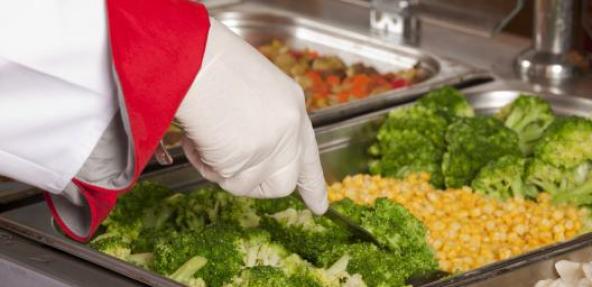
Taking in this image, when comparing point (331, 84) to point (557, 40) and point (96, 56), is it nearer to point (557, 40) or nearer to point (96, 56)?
point (557, 40)

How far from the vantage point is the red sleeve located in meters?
1.63

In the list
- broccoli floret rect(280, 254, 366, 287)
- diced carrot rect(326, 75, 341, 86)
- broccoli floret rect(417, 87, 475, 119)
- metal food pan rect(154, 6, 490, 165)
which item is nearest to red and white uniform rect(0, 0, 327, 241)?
broccoli floret rect(280, 254, 366, 287)

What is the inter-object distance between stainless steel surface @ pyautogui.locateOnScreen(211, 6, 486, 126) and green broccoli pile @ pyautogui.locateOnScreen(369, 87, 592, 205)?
11 centimetres

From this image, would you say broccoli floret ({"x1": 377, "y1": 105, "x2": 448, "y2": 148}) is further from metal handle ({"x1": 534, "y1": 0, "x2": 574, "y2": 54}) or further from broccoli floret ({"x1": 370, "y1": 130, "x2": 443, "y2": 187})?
metal handle ({"x1": 534, "y1": 0, "x2": 574, "y2": 54})

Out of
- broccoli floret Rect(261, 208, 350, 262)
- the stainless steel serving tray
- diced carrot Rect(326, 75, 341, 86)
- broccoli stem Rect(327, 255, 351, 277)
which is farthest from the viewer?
diced carrot Rect(326, 75, 341, 86)

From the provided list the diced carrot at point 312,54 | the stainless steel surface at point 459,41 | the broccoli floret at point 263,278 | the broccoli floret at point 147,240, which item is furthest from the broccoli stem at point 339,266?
the diced carrot at point 312,54

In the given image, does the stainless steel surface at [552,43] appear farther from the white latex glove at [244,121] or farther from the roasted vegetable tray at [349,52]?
the white latex glove at [244,121]

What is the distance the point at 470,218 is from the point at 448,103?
42cm

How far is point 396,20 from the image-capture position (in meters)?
3.34

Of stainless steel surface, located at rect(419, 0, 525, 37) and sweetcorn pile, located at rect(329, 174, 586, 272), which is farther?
stainless steel surface, located at rect(419, 0, 525, 37)

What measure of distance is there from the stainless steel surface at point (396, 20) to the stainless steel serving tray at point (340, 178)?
48cm

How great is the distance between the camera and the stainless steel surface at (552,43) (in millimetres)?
2930

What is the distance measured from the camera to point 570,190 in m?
2.54

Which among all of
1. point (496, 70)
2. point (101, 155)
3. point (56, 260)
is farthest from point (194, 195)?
point (496, 70)
